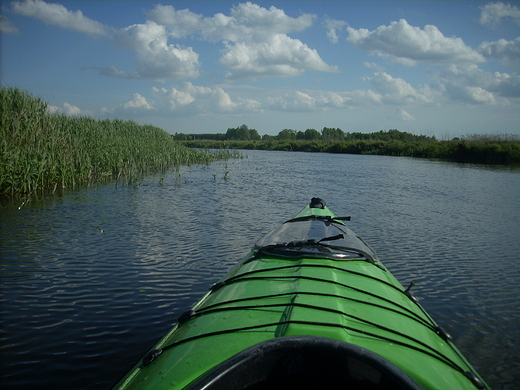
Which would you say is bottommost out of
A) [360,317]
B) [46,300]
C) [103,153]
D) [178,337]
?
[46,300]

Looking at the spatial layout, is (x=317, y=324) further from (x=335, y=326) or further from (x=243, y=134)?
(x=243, y=134)

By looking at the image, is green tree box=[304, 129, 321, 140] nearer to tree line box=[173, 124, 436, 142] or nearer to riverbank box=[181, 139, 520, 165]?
tree line box=[173, 124, 436, 142]

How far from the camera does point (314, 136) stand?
71125 millimetres

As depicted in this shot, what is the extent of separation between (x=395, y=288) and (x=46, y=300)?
398 centimetres

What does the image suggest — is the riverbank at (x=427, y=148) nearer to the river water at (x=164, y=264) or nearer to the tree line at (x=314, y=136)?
the tree line at (x=314, y=136)

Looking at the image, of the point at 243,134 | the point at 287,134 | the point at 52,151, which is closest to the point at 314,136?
the point at 287,134

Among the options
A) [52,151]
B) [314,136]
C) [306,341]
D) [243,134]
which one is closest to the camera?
[306,341]

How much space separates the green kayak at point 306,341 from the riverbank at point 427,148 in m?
28.0

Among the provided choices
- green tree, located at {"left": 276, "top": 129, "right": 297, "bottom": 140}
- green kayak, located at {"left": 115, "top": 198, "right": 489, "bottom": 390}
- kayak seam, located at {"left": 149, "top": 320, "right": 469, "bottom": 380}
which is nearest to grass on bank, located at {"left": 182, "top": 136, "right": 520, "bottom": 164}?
green tree, located at {"left": 276, "top": 129, "right": 297, "bottom": 140}

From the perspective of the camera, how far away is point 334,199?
12.8m

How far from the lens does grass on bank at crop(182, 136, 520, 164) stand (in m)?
30.6

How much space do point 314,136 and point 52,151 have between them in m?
62.7

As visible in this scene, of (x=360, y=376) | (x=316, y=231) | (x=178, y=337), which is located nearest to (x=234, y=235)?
(x=316, y=231)

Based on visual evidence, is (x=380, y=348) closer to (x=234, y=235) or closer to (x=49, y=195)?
(x=234, y=235)
